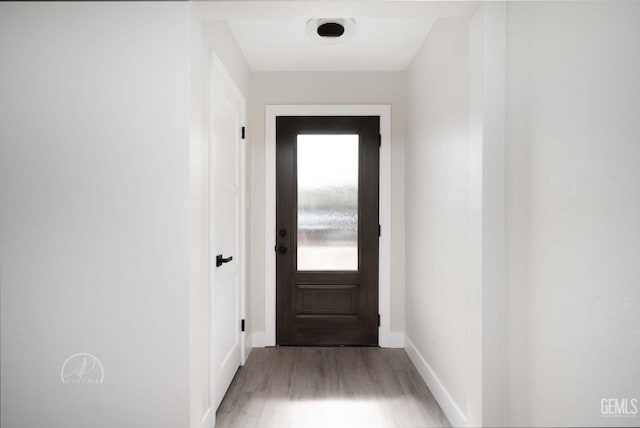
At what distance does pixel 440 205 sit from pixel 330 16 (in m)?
1.18

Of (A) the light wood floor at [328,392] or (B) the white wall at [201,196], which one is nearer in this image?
(B) the white wall at [201,196]

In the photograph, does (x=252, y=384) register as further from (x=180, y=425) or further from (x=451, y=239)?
(x=451, y=239)

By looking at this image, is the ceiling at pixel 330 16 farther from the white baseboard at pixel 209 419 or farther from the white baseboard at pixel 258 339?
the white baseboard at pixel 258 339

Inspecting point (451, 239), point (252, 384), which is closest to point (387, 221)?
point (451, 239)

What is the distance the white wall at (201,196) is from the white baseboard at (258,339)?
3.60 ft

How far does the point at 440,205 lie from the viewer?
82.2 inches

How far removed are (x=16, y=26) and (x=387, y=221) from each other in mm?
2420

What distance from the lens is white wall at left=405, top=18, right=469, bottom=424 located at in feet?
5.80

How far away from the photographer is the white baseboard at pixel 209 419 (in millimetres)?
1688

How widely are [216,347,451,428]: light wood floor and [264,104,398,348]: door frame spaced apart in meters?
0.23

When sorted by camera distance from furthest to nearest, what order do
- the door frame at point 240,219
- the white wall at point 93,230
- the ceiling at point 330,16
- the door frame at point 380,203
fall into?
the door frame at point 380,203
the door frame at point 240,219
the ceiling at point 330,16
the white wall at point 93,230

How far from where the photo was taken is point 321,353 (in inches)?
110

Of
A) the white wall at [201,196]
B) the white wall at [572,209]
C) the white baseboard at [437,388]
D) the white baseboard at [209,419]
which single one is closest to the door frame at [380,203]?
the white baseboard at [437,388]

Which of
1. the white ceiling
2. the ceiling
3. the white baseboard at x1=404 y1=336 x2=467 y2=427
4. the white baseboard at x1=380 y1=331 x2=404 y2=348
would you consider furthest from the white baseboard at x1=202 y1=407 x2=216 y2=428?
the white ceiling
